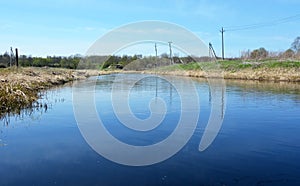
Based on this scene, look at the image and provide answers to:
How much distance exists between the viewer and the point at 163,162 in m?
6.92

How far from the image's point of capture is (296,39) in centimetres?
7338

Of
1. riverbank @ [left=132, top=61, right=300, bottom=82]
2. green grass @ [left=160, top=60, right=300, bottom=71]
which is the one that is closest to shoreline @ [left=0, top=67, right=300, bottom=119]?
riverbank @ [left=132, top=61, right=300, bottom=82]

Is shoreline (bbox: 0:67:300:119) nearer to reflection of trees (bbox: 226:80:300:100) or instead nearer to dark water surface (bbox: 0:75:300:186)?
dark water surface (bbox: 0:75:300:186)

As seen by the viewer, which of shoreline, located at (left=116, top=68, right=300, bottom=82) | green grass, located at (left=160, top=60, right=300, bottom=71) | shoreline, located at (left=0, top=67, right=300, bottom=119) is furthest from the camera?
green grass, located at (left=160, top=60, right=300, bottom=71)

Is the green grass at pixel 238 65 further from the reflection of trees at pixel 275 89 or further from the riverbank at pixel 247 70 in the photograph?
the reflection of trees at pixel 275 89

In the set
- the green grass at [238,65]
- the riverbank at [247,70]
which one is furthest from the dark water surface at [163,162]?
the green grass at [238,65]

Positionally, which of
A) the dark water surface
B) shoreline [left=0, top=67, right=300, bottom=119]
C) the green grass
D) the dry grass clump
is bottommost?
the dark water surface

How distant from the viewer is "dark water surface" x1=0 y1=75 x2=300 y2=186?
587cm

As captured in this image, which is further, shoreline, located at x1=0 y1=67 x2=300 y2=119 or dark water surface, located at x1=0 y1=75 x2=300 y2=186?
shoreline, located at x1=0 y1=67 x2=300 y2=119

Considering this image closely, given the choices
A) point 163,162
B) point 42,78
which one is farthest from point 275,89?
point 42,78

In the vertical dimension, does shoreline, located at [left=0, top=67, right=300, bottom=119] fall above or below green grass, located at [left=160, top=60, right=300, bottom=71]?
below

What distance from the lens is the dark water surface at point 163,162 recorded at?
5.87 meters

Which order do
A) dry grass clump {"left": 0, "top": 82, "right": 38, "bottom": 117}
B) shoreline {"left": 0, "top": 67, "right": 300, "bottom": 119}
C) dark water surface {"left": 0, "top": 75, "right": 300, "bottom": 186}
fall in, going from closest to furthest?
dark water surface {"left": 0, "top": 75, "right": 300, "bottom": 186} → dry grass clump {"left": 0, "top": 82, "right": 38, "bottom": 117} → shoreline {"left": 0, "top": 67, "right": 300, "bottom": 119}

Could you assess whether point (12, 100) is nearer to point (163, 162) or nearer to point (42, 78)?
point (163, 162)
